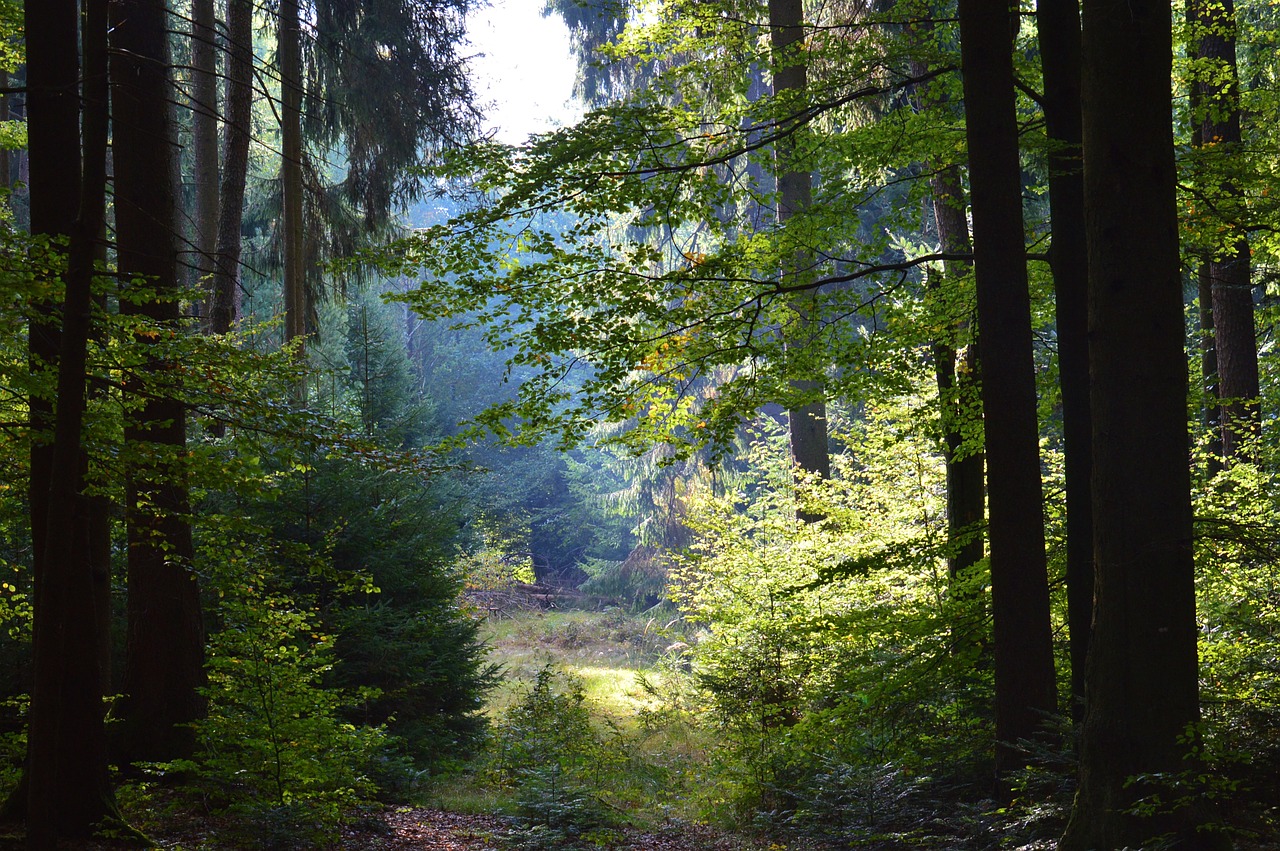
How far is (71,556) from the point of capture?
480 centimetres

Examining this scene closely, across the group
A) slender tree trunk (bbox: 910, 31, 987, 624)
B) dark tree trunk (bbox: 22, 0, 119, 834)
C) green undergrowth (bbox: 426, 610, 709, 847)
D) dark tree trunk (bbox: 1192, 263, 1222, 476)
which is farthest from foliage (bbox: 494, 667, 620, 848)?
dark tree trunk (bbox: 1192, 263, 1222, 476)

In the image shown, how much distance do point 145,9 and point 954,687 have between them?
313 inches

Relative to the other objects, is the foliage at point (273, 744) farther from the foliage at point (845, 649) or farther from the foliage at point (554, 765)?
the foliage at point (845, 649)

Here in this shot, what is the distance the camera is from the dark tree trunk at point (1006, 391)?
5551 millimetres

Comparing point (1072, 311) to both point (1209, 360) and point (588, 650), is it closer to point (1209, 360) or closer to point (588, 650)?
point (1209, 360)

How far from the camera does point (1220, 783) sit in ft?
12.1

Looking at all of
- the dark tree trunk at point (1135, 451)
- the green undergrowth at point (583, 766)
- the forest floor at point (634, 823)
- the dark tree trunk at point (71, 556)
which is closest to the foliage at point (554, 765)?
the green undergrowth at point (583, 766)

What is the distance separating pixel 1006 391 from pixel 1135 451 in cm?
176

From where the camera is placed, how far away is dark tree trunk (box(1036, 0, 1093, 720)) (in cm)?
575

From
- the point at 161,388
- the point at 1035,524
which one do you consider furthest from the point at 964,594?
the point at 161,388

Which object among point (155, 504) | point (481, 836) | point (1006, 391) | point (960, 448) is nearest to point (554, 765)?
point (481, 836)

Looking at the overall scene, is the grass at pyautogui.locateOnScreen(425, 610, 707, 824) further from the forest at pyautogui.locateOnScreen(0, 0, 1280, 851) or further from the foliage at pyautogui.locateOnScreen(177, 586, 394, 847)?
the foliage at pyautogui.locateOnScreen(177, 586, 394, 847)

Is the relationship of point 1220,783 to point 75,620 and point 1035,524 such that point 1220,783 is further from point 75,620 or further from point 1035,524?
point 75,620

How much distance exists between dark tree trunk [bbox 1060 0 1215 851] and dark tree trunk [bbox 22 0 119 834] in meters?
4.70
